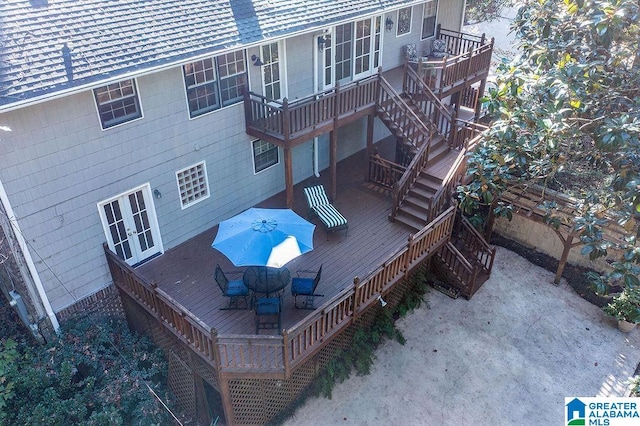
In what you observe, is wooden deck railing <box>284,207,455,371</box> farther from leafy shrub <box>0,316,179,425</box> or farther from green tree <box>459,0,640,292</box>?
leafy shrub <box>0,316,179,425</box>

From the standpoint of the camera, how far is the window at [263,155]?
41.7 ft

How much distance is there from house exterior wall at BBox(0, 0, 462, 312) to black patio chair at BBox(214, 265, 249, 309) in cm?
221

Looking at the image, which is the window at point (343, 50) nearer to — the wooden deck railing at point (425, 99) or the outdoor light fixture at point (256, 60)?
the wooden deck railing at point (425, 99)

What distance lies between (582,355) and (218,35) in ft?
36.7

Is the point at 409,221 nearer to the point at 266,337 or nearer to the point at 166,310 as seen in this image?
the point at 266,337

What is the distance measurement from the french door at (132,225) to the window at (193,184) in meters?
0.82

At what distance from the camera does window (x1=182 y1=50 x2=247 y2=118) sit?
10.5m

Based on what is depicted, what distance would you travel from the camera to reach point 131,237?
10742 mm

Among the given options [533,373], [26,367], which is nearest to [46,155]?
[26,367]

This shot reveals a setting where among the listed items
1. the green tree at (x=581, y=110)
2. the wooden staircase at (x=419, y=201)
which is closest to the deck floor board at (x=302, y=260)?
the wooden staircase at (x=419, y=201)

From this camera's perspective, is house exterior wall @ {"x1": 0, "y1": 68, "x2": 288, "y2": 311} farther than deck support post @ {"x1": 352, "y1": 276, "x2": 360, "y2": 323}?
No

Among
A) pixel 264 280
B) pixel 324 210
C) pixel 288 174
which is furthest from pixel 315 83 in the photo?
pixel 264 280

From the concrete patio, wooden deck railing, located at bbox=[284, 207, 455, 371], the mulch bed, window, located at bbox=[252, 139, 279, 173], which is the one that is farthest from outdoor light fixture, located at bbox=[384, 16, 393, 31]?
the concrete patio

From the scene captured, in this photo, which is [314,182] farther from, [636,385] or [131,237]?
[636,385]
